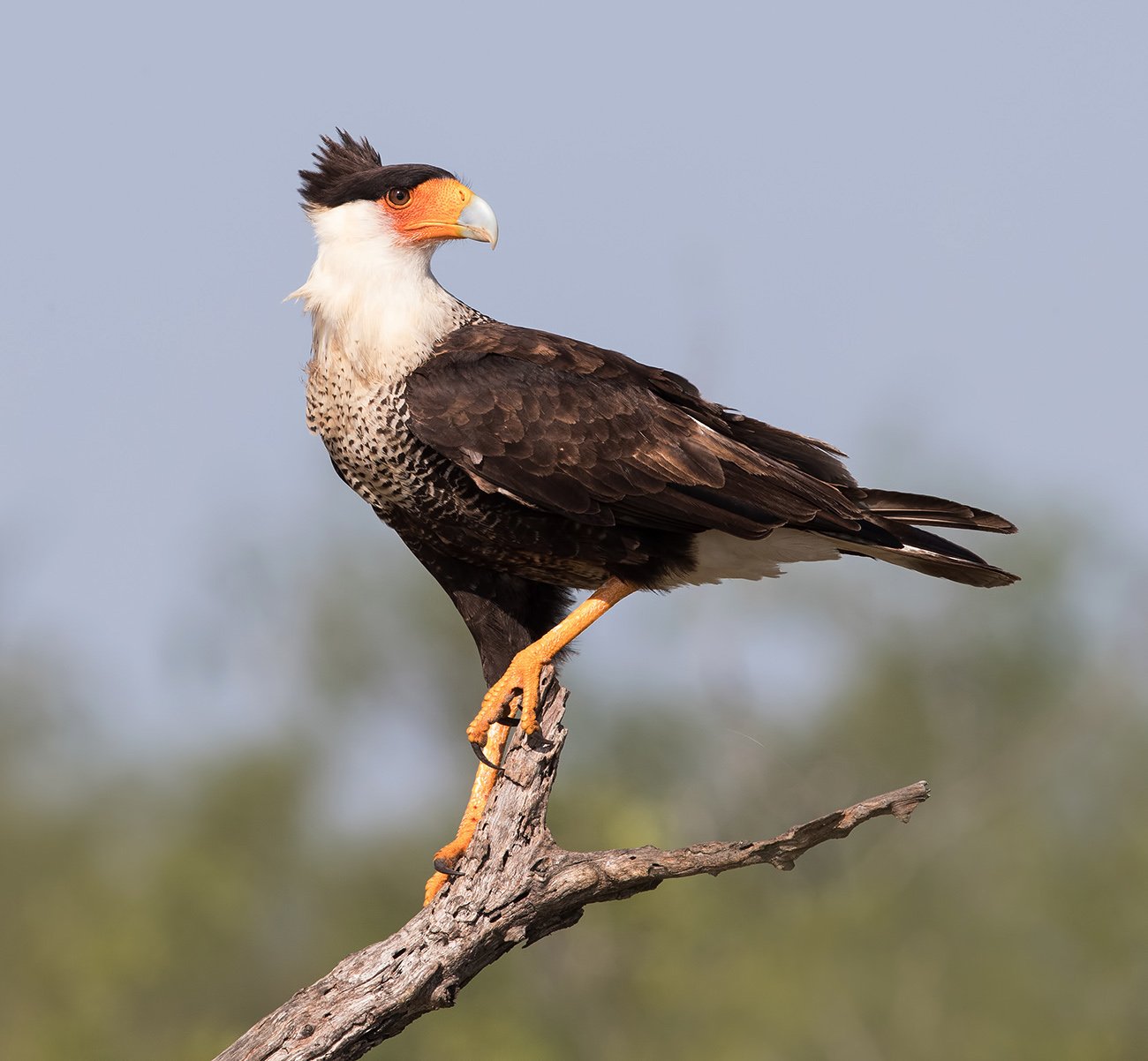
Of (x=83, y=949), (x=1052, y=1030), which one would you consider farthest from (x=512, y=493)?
(x=1052, y=1030)

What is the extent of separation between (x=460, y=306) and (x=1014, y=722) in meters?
26.6

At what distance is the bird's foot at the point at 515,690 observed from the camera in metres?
5.66

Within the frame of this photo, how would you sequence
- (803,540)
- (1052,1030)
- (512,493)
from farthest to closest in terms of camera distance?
1. (1052,1030)
2. (803,540)
3. (512,493)

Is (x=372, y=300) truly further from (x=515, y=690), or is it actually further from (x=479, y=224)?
(x=515, y=690)

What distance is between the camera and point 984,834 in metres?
29.1

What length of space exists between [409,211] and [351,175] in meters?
0.37

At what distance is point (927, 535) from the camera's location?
6.11 meters

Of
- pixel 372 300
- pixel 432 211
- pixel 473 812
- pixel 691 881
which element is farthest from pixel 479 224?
pixel 691 881

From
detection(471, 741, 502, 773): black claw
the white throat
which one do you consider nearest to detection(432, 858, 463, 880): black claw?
detection(471, 741, 502, 773): black claw

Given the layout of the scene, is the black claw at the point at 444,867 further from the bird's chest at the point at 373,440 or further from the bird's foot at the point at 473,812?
the bird's chest at the point at 373,440

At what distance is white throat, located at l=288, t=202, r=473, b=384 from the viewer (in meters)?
5.88

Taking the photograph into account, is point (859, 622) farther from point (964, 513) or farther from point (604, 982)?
point (964, 513)

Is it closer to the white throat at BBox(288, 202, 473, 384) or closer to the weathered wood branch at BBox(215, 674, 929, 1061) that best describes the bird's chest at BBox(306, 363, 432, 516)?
the white throat at BBox(288, 202, 473, 384)

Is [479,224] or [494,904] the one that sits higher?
[479,224]
